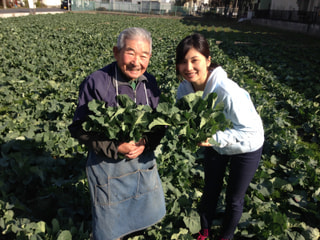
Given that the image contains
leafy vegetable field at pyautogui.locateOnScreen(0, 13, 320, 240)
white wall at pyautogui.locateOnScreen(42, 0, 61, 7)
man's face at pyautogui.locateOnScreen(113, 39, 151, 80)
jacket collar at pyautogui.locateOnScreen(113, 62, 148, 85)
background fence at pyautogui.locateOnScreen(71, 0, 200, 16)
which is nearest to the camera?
man's face at pyautogui.locateOnScreen(113, 39, 151, 80)

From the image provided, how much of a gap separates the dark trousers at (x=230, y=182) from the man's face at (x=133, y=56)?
1120 millimetres

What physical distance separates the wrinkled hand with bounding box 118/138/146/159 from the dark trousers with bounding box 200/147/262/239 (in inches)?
32.3

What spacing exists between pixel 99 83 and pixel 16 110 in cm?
433

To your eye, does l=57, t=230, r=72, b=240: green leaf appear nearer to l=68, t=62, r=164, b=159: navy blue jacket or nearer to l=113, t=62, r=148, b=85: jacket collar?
l=68, t=62, r=164, b=159: navy blue jacket

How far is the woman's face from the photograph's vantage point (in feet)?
6.89

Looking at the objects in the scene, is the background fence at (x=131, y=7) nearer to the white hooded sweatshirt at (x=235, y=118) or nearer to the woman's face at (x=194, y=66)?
the woman's face at (x=194, y=66)

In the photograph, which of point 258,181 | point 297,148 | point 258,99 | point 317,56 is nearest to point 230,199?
point 258,181

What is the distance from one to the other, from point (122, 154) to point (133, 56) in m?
0.77

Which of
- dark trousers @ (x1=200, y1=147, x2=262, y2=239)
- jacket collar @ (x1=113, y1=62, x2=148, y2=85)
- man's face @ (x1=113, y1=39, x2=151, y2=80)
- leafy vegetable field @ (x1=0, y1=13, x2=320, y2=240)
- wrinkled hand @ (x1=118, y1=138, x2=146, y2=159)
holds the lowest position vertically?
leafy vegetable field @ (x1=0, y1=13, x2=320, y2=240)

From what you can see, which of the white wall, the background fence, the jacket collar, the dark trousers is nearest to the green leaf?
the dark trousers

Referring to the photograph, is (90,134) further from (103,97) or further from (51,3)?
(51,3)

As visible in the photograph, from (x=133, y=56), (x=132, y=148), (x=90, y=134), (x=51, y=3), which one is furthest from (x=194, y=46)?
(x=51, y=3)

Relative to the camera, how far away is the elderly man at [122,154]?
75.7 inches

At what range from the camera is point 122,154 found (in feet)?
6.47
